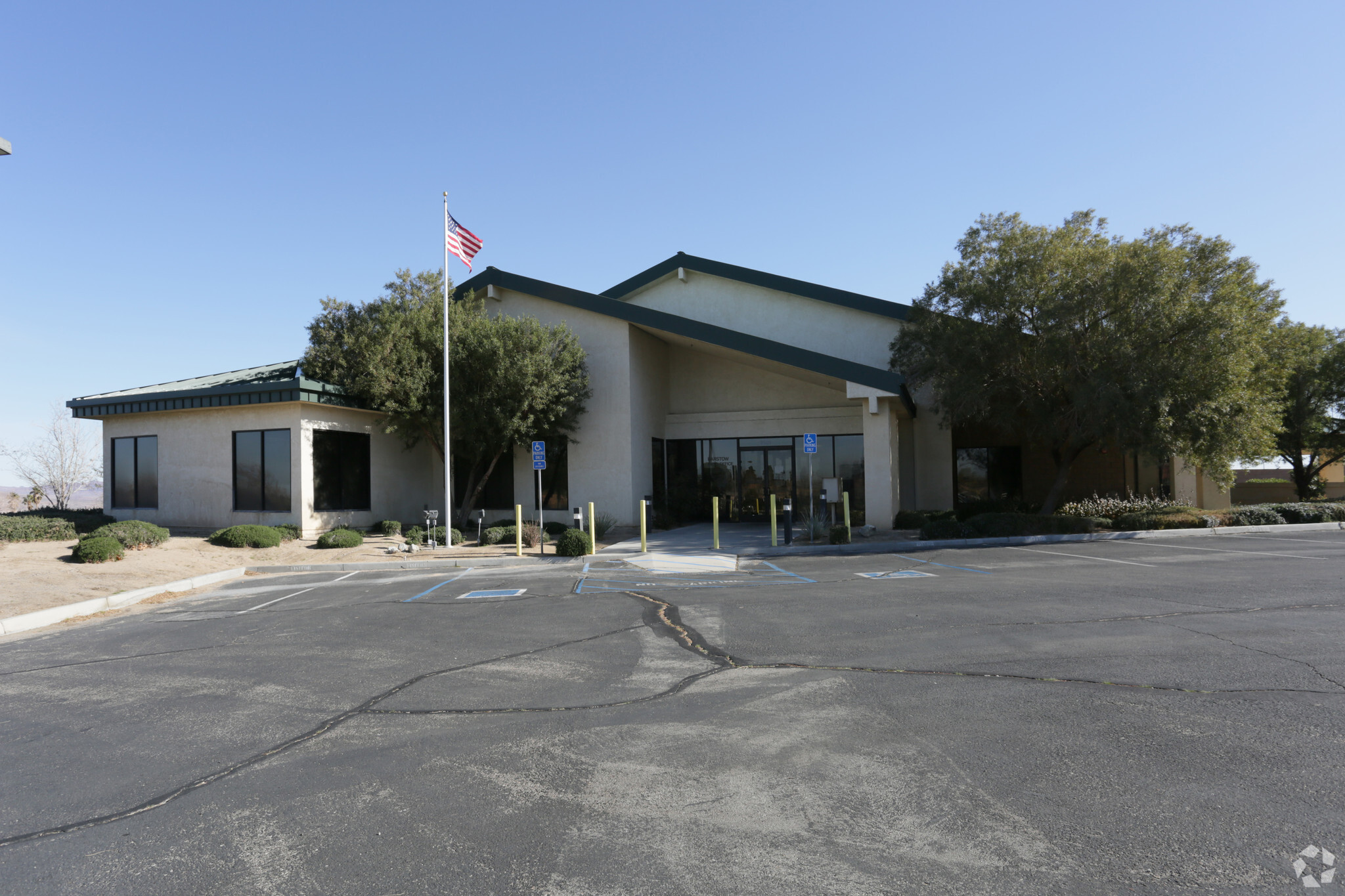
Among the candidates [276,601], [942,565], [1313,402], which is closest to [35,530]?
[276,601]

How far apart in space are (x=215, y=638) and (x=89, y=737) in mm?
3734

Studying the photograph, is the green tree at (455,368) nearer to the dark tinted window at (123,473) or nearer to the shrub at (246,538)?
the shrub at (246,538)

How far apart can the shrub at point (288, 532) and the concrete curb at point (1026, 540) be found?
11.2 metres

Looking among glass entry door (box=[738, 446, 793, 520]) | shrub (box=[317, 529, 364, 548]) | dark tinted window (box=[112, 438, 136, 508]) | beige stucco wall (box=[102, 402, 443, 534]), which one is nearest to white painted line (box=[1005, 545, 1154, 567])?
glass entry door (box=[738, 446, 793, 520])

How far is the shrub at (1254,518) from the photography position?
2164cm

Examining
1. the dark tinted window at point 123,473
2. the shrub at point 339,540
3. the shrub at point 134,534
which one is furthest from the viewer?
the dark tinted window at point 123,473

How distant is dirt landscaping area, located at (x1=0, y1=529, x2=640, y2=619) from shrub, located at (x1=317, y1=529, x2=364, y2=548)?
149 mm

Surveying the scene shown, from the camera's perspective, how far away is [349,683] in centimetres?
675

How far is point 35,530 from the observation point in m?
17.4

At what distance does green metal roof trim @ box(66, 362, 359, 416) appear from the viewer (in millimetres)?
19641

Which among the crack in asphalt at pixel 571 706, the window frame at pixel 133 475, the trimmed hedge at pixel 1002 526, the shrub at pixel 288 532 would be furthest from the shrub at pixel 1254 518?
the window frame at pixel 133 475

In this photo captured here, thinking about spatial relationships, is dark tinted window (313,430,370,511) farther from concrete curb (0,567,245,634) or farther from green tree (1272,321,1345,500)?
green tree (1272,321,1345,500)

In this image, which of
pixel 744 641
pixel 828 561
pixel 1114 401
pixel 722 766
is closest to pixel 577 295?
pixel 828 561

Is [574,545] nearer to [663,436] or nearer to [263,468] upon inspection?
[663,436]
